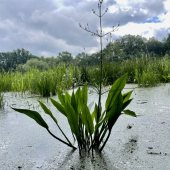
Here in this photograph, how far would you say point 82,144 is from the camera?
895 mm

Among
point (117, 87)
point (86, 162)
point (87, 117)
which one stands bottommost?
point (86, 162)

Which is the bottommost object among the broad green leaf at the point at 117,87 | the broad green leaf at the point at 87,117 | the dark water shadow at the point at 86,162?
the dark water shadow at the point at 86,162

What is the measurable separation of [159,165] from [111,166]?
22 centimetres

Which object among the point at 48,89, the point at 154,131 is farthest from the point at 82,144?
the point at 48,89

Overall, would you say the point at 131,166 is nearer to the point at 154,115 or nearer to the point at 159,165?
the point at 159,165

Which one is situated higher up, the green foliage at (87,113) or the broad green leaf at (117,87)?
the broad green leaf at (117,87)

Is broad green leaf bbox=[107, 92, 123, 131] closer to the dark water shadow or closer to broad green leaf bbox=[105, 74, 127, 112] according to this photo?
broad green leaf bbox=[105, 74, 127, 112]

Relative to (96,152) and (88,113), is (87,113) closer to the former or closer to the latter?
(88,113)

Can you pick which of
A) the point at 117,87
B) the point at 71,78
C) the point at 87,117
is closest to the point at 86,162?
the point at 87,117

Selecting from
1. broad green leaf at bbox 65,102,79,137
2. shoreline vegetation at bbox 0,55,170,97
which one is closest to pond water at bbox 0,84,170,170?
broad green leaf at bbox 65,102,79,137

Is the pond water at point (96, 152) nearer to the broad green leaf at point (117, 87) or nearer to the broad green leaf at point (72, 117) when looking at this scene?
the broad green leaf at point (72, 117)

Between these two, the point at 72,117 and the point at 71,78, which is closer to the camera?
the point at 72,117

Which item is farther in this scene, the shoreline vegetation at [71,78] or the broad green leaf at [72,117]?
the shoreline vegetation at [71,78]

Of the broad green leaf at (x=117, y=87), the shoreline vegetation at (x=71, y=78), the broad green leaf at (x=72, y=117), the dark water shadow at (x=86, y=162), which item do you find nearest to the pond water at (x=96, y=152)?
the dark water shadow at (x=86, y=162)
